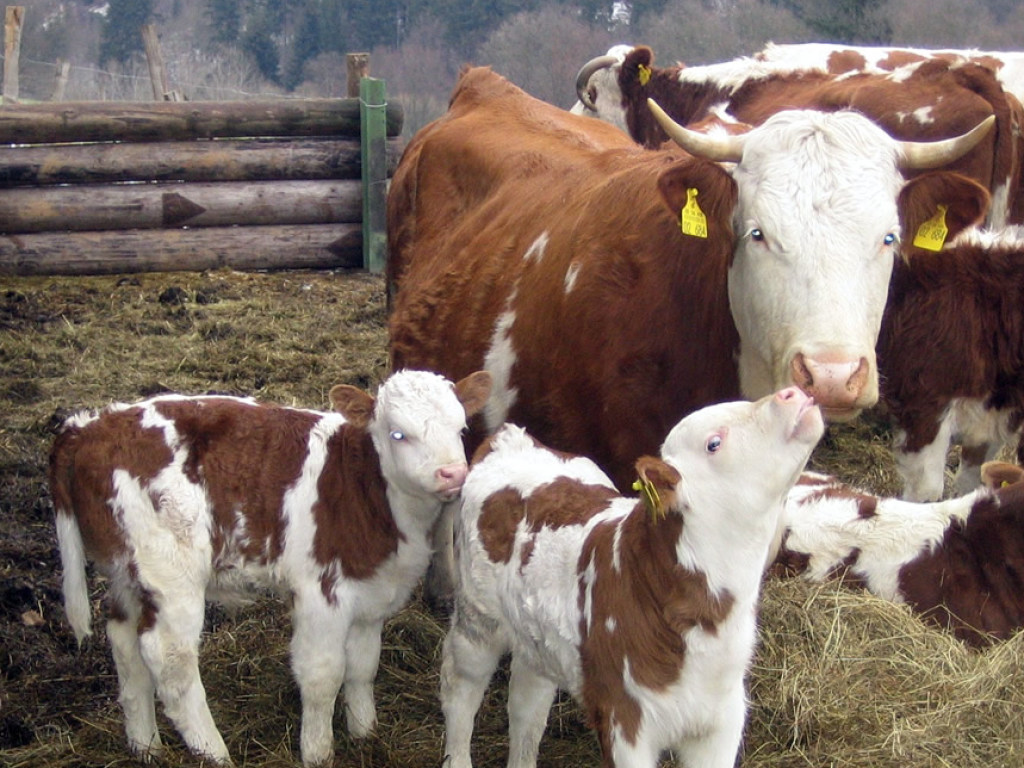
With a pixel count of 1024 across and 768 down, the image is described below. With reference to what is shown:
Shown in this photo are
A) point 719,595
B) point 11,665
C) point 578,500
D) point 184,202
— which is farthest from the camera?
point 184,202

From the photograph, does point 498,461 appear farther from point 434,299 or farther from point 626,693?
point 434,299

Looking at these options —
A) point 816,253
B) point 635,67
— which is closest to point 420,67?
point 635,67

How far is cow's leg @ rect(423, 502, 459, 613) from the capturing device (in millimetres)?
4913

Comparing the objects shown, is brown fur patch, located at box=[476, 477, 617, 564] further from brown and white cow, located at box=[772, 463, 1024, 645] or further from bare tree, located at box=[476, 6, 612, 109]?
bare tree, located at box=[476, 6, 612, 109]

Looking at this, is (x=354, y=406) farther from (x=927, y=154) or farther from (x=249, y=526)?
(x=927, y=154)

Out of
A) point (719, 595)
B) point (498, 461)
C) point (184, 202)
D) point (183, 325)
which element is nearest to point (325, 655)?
point (498, 461)

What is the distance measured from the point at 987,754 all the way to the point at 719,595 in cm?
142

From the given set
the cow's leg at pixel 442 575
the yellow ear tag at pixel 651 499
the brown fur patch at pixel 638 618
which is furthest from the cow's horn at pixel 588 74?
the yellow ear tag at pixel 651 499

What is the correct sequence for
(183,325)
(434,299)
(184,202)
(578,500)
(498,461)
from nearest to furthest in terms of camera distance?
(578,500) → (498,461) → (434,299) → (183,325) → (184,202)

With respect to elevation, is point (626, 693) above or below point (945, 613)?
above

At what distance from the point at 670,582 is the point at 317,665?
1410 mm

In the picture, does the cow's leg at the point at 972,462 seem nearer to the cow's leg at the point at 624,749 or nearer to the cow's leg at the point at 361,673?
the cow's leg at the point at 361,673

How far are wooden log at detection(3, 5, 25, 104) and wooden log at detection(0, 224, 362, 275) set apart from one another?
997 centimetres

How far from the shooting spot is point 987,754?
3.93 m
